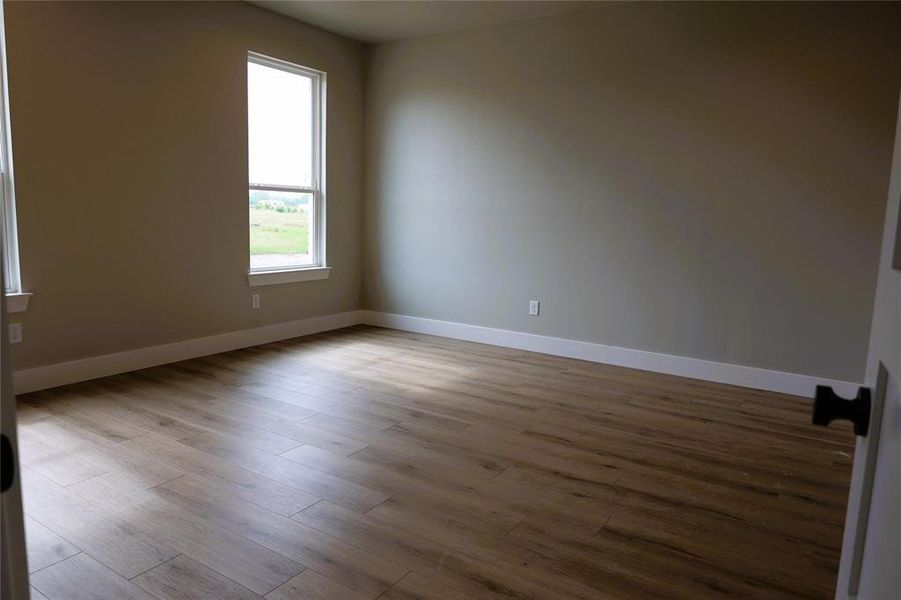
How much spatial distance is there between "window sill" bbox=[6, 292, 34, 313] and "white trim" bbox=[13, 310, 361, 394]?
1.24 feet

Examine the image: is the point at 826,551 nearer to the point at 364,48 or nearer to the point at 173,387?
the point at 173,387

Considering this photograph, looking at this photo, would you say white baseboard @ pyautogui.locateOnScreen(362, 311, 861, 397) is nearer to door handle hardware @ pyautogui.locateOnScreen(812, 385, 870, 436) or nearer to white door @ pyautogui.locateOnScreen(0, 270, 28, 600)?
door handle hardware @ pyautogui.locateOnScreen(812, 385, 870, 436)

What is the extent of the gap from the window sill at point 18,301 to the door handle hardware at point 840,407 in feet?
12.9

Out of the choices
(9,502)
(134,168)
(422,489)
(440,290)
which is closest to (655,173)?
(440,290)

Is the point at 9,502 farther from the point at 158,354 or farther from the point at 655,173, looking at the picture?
the point at 655,173

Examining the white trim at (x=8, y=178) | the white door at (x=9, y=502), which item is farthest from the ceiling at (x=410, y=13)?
the white door at (x=9, y=502)

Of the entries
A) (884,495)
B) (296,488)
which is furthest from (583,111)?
(884,495)

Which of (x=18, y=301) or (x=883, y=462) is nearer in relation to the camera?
(x=883, y=462)

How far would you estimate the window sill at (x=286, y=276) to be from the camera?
4.87 m

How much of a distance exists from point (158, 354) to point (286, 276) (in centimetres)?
127

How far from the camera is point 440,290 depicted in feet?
18.1

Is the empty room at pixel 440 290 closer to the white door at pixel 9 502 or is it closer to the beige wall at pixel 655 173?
the beige wall at pixel 655 173

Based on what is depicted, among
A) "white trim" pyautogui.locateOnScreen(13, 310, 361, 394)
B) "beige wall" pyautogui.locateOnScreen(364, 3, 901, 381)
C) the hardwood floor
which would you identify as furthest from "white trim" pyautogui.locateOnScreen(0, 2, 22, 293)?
"beige wall" pyautogui.locateOnScreen(364, 3, 901, 381)

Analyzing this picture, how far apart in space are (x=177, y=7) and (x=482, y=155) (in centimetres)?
252
